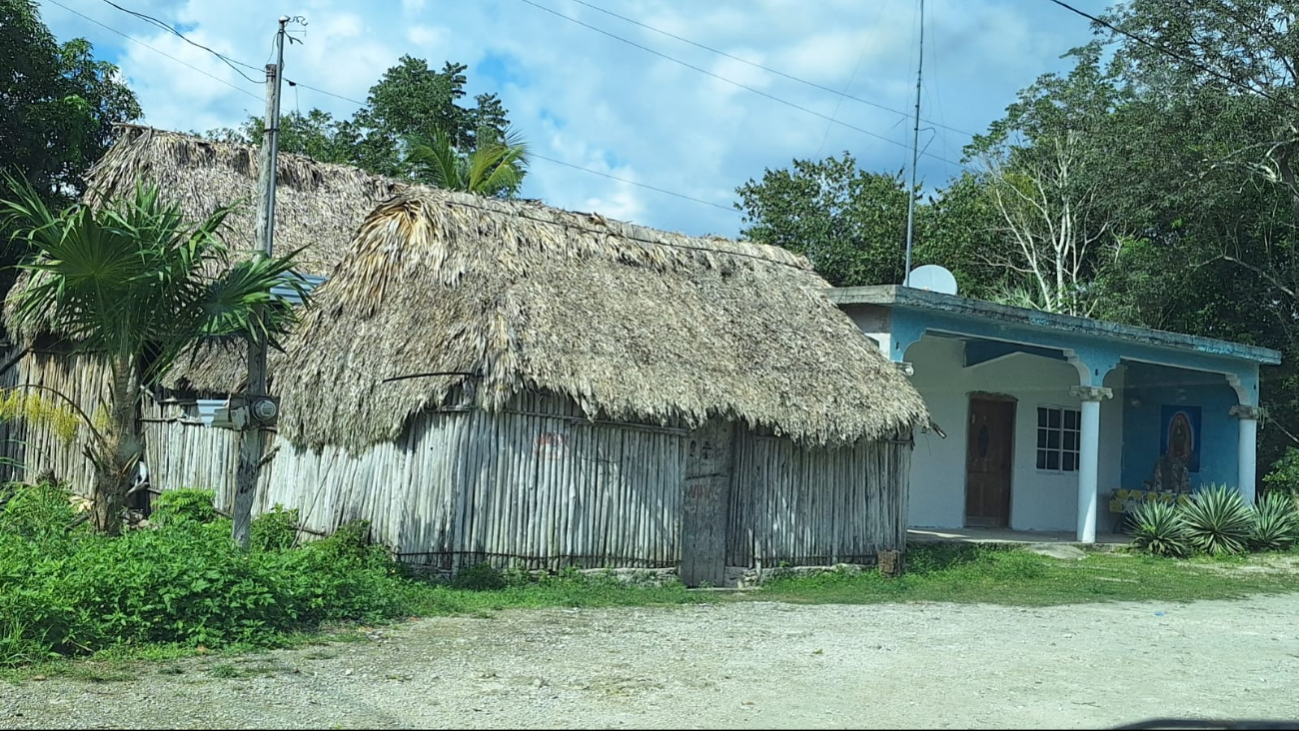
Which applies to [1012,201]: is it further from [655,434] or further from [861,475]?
[655,434]

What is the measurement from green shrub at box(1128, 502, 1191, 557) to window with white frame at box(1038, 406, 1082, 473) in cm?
234

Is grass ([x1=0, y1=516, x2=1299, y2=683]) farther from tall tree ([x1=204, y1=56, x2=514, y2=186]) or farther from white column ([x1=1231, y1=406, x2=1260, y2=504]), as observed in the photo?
tall tree ([x1=204, y1=56, x2=514, y2=186])

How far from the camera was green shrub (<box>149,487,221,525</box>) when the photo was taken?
40.5 ft

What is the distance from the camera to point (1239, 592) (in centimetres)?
1377

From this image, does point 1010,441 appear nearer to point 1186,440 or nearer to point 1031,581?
point 1186,440

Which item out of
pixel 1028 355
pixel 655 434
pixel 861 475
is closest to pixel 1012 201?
pixel 1028 355

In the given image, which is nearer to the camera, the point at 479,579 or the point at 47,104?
the point at 479,579

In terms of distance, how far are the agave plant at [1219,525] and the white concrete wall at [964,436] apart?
8.02 ft

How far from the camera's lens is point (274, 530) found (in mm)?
11805

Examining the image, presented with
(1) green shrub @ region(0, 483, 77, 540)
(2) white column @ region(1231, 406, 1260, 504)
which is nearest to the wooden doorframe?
(2) white column @ region(1231, 406, 1260, 504)

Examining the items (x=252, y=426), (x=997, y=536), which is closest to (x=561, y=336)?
(x=252, y=426)

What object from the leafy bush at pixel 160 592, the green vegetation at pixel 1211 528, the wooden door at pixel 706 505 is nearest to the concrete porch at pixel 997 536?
the green vegetation at pixel 1211 528

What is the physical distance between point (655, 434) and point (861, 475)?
2940 millimetres

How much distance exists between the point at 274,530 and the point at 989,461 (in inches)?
441
